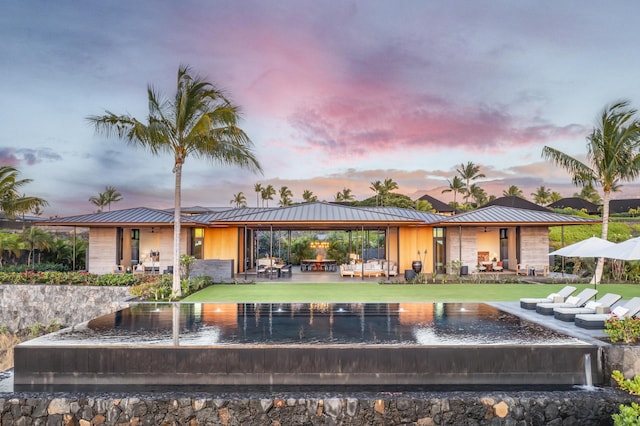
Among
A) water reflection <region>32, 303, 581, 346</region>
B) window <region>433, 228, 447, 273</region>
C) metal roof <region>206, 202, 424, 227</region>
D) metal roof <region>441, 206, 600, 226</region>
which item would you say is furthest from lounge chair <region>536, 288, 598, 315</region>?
window <region>433, 228, 447, 273</region>

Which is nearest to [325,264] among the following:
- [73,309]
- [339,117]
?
[339,117]

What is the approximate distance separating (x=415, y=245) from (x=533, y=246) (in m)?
5.85

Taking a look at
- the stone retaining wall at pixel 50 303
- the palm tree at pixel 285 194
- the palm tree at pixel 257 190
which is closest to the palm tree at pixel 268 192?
the palm tree at pixel 257 190

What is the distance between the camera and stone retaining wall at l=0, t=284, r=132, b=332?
14234mm

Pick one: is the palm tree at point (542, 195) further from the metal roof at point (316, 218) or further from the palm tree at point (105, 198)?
the palm tree at point (105, 198)

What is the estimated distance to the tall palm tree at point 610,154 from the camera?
672 inches

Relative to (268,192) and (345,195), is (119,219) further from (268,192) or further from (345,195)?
(268,192)

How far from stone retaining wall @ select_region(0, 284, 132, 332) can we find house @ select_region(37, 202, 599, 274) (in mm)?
4712

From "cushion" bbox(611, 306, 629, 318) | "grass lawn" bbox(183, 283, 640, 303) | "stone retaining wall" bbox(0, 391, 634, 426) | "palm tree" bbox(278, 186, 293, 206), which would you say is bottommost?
"stone retaining wall" bbox(0, 391, 634, 426)

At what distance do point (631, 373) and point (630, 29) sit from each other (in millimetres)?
17052

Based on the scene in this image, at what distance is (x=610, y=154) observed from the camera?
1741cm

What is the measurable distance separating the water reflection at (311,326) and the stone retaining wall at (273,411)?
122cm

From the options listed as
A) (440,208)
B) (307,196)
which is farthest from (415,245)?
(307,196)

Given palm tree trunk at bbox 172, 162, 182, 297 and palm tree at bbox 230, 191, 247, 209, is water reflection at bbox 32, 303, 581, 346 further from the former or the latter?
palm tree at bbox 230, 191, 247, 209
